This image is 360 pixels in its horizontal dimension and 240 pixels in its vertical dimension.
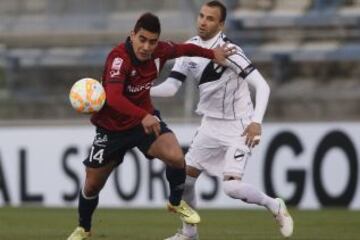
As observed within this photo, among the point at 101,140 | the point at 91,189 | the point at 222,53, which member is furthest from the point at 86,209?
the point at 222,53

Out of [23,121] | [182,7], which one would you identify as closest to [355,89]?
[182,7]

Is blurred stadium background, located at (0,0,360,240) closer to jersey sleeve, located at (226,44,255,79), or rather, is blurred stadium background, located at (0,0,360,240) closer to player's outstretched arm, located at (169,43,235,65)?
jersey sleeve, located at (226,44,255,79)

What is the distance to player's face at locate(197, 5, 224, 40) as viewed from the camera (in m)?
9.55

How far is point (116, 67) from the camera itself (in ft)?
28.5

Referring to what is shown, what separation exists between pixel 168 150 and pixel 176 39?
8.75 metres

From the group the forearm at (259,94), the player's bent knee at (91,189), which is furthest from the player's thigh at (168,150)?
the forearm at (259,94)

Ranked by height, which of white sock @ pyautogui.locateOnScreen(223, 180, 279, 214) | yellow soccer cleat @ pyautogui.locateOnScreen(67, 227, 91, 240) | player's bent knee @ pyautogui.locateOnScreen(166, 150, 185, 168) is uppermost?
player's bent knee @ pyautogui.locateOnScreen(166, 150, 185, 168)

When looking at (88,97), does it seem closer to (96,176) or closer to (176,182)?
(96,176)

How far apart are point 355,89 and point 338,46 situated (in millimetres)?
1017

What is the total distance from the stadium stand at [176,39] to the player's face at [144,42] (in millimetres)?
7967

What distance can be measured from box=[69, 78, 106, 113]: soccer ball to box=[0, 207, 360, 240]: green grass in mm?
1737

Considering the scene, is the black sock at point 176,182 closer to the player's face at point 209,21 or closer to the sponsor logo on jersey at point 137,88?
the sponsor logo on jersey at point 137,88

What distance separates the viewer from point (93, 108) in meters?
8.67

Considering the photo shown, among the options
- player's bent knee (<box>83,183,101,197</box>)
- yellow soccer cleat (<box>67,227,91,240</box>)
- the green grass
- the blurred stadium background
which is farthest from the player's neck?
the blurred stadium background
